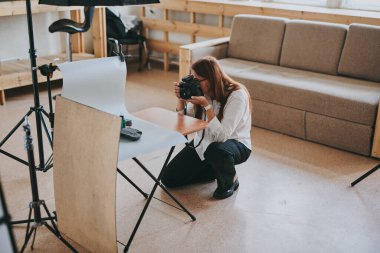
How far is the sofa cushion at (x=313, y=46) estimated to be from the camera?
4.37 metres

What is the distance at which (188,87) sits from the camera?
2.89m

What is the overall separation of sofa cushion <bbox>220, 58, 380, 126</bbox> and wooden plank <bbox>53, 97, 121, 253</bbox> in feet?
7.61

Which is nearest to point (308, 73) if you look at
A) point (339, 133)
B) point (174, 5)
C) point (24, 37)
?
point (339, 133)

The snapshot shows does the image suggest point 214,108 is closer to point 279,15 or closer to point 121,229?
point 121,229

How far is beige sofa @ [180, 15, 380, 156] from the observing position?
379 centimetres

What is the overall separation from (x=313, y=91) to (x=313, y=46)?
2.28 feet

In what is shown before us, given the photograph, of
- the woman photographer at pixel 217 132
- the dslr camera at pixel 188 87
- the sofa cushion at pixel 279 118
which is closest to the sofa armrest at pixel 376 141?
the sofa cushion at pixel 279 118

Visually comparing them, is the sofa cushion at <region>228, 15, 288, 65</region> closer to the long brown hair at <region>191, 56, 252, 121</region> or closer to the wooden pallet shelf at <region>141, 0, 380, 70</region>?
the wooden pallet shelf at <region>141, 0, 380, 70</region>

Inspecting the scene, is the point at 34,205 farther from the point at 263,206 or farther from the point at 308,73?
the point at 308,73

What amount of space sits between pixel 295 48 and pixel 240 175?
173cm

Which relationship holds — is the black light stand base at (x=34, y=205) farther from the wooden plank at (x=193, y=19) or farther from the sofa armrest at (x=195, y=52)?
the wooden plank at (x=193, y=19)

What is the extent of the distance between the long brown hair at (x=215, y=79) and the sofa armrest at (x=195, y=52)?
172cm

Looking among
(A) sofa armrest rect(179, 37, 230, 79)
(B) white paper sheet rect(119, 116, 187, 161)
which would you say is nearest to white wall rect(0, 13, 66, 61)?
(A) sofa armrest rect(179, 37, 230, 79)

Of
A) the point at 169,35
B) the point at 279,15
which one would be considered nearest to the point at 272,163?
the point at 279,15
